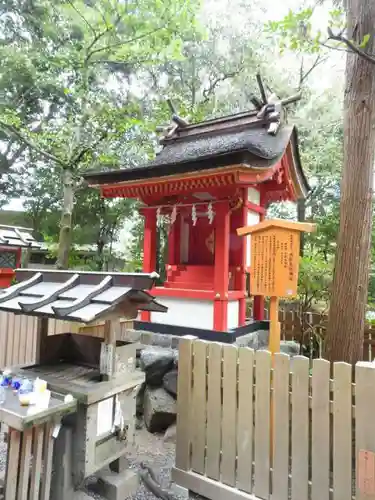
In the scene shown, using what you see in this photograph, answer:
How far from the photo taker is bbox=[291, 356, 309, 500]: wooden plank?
276 centimetres

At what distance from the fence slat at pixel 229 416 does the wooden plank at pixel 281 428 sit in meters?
0.39

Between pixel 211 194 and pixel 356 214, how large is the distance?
95.9 inches

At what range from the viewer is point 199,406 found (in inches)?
132

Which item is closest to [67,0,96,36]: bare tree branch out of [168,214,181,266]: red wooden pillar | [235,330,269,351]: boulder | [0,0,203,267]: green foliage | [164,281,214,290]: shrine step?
[0,0,203,267]: green foliage

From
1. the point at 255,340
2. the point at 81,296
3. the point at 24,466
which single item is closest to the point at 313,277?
the point at 255,340

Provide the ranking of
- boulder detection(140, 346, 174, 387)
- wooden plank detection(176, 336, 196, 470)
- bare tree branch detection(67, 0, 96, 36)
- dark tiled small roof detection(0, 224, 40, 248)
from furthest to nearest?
1. dark tiled small roof detection(0, 224, 40, 248)
2. bare tree branch detection(67, 0, 96, 36)
3. boulder detection(140, 346, 174, 387)
4. wooden plank detection(176, 336, 196, 470)

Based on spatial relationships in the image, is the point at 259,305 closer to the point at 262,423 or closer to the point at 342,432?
the point at 262,423

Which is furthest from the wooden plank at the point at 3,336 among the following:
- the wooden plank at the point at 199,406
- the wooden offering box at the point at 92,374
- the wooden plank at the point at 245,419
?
the wooden plank at the point at 245,419

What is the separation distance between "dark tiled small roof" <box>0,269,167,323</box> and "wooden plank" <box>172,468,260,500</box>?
69.1 inches

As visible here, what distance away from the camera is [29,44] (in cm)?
1438

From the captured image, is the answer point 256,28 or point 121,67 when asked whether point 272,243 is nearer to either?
point 256,28

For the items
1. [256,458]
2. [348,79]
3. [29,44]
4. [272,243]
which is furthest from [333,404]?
[29,44]

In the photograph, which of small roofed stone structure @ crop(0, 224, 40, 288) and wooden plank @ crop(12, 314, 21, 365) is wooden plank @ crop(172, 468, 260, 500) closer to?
wooden plank @ crop(12, 314, 21, 365)

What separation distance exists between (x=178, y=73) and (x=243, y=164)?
13.5 metres
